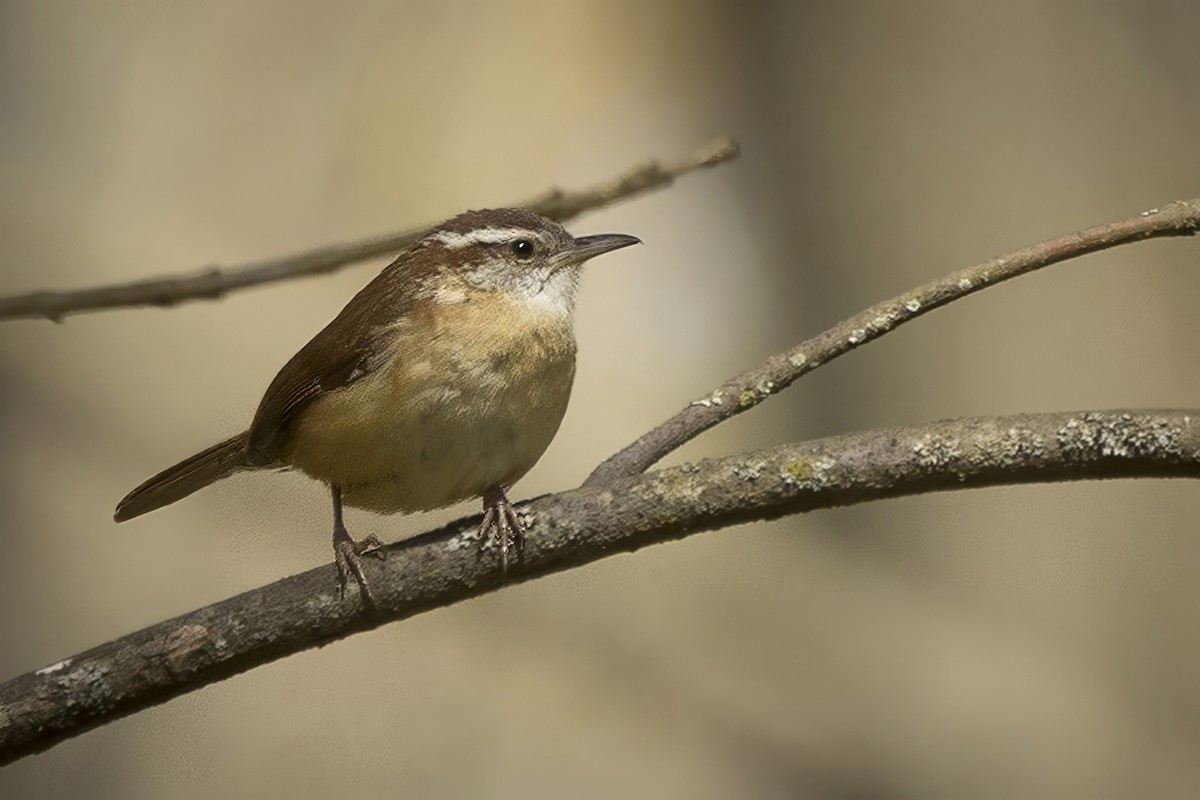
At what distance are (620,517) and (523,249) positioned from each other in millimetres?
1443

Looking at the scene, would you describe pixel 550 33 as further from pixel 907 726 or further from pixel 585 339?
pixel 907 726

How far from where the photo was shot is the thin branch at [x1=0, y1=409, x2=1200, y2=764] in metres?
2.58

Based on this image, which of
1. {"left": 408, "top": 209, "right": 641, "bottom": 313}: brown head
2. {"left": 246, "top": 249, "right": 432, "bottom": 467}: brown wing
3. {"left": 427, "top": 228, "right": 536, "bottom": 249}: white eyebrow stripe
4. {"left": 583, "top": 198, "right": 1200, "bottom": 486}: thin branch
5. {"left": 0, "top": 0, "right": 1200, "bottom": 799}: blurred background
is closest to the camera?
{"left": 583, "top": 198, "right": 1200, "bottom": 486}: thin branch

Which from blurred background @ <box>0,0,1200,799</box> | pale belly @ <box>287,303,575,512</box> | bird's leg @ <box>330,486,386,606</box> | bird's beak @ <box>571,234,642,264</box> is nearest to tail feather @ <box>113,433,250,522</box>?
pale belly @ <box>287,303,575,512</box>

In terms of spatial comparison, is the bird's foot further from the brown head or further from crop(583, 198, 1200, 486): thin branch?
the brown head

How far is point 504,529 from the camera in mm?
2887

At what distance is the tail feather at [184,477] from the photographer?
3830mm

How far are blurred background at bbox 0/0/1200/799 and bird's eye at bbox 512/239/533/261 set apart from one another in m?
2.27

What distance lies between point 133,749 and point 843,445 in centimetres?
418

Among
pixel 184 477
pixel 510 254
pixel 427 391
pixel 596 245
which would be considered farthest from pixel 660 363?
pixel 427 391

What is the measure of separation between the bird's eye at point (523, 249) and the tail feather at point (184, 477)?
956 millimetres

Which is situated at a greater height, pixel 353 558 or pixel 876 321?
pixel 876 321

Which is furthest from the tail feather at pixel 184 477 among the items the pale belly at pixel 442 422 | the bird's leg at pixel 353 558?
the bird's leg at pixel 353 558

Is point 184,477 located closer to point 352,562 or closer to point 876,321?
point 352,562
